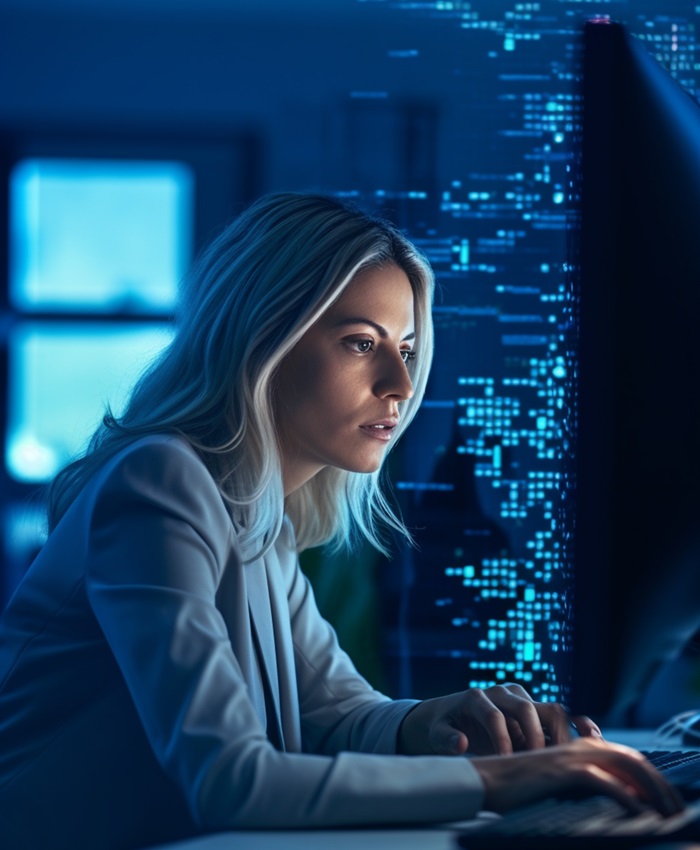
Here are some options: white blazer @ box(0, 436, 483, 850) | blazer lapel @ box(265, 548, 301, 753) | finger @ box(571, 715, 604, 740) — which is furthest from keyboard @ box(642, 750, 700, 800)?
blazer lapel @ box(265, 548, 301, 753)

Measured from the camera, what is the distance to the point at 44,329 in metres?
2.56

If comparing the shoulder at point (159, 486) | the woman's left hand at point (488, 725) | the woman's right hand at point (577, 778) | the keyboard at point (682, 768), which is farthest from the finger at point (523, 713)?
the shoulder at point (159, 486)

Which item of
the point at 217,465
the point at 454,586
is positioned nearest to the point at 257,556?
the point at 217,465

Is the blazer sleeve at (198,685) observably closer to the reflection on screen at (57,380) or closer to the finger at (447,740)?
the finger at (447,740)

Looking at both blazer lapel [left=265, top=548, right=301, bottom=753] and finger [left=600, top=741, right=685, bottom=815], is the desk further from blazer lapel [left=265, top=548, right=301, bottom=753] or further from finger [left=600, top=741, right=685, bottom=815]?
blazer lapel [left=265, top=548, right=301, bottom=753]

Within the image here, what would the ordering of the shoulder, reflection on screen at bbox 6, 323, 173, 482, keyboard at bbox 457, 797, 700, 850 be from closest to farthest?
keyboard at bbox 457, 797, 700, 850 < the shoulder < reflection on screen at bbox 6, 323, 173, 482

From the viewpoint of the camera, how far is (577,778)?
0.60 metres

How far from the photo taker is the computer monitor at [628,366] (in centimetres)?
70

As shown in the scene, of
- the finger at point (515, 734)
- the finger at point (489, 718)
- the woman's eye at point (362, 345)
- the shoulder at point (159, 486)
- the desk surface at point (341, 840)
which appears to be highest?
the woman's eye at point (362, 345)

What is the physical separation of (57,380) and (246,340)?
1799 mm

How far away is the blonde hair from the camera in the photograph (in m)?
0.91

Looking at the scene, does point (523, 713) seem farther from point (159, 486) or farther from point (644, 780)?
point (159, 486)

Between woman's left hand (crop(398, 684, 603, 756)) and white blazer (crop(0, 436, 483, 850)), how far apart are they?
35 millimetres

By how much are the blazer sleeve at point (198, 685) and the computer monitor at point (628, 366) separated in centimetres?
18
